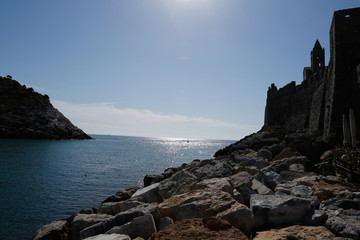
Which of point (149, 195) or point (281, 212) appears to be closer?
point (281, 212)

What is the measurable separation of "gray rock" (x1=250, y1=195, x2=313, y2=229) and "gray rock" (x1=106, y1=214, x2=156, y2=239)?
91.3 inches

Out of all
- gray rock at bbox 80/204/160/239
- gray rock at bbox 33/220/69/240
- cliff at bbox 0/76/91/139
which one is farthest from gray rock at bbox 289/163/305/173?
cliff at bbox 0/76/91/139

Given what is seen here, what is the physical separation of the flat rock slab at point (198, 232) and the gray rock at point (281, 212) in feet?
3.63

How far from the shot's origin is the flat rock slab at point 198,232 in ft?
11.2

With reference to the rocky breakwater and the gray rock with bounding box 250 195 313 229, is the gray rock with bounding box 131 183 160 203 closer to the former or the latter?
the rocky breakwater

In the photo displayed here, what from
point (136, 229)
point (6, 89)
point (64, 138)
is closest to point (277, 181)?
point (136, 229)

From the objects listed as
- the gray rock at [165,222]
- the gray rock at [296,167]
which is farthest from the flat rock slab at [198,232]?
the gray rock at [296,167]

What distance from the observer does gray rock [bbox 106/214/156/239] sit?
4.68m

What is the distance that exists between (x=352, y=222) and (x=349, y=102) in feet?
53.1

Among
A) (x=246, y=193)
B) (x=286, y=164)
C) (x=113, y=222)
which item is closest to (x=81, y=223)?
(x=113, y=222)

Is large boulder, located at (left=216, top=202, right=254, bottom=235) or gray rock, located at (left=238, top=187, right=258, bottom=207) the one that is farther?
gray rock, located at (left=238, top=187, right=258, bottom=207)

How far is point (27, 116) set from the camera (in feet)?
275

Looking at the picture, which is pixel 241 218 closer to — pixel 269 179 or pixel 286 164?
pixel 269 179

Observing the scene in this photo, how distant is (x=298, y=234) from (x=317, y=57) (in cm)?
4651
